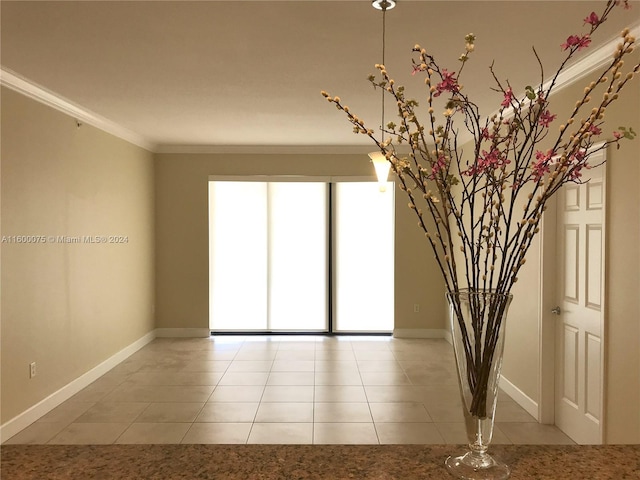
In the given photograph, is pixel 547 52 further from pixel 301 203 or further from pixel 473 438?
pixel 301 203

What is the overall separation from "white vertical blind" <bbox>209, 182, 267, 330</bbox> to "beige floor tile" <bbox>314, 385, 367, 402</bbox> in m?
2.63

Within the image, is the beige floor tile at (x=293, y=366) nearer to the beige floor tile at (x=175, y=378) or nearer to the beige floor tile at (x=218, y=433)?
the beige floor tile at (x=175, y=378)

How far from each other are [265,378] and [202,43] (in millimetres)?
3464

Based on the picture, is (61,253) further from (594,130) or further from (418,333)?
(418,333)

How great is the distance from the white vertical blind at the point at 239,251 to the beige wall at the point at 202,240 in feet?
0.52

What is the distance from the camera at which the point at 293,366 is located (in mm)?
5801

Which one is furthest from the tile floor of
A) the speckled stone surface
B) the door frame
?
the speckled stone surface

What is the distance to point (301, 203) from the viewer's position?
7383mm

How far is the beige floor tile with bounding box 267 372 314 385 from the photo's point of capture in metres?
5.19

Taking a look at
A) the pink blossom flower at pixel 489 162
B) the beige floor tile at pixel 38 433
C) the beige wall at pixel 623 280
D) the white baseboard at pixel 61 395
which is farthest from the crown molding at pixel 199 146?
the beige floor tile at pixel 38 433

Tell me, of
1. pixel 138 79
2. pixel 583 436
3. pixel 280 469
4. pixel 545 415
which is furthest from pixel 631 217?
pixel 138 79

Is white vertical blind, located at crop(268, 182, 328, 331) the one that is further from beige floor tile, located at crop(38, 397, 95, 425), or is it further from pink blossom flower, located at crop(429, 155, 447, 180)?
pink blossom flower, located at crop(429, 155, 447, 180)

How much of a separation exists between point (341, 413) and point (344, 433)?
43 cm

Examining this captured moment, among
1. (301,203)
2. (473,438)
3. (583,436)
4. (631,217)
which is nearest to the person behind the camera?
(473,438)
